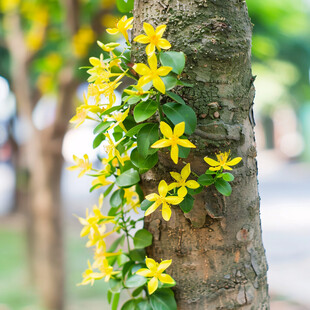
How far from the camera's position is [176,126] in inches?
21.0

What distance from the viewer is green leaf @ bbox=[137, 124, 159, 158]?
0.58 metres

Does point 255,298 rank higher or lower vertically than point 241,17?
lower

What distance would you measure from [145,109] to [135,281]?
0.30 m

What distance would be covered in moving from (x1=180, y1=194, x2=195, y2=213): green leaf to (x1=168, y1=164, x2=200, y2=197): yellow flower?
2 cm

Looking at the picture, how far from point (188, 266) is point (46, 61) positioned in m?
2.46

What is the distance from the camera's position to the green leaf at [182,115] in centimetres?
56

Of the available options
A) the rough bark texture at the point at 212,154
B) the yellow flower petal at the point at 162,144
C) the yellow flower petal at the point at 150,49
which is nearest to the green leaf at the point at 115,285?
the rough bark texture at the point at 212,154

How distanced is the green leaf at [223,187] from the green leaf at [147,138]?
11 centimetres

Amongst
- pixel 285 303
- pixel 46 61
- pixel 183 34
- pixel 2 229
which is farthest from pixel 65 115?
pixel 2 229

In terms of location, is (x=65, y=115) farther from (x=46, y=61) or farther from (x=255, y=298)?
(x=255, y=298)

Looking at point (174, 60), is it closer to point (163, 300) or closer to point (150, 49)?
point (150, 49)

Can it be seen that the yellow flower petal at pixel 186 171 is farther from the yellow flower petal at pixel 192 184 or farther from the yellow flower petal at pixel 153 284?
the yellow flower petal at pixel 153 284

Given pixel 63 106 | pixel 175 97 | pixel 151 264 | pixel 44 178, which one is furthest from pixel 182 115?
pixel 44 178

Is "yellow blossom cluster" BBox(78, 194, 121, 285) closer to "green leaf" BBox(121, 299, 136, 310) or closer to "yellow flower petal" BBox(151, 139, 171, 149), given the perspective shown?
"green leaf" BBox(121, 299, 136, 310)
